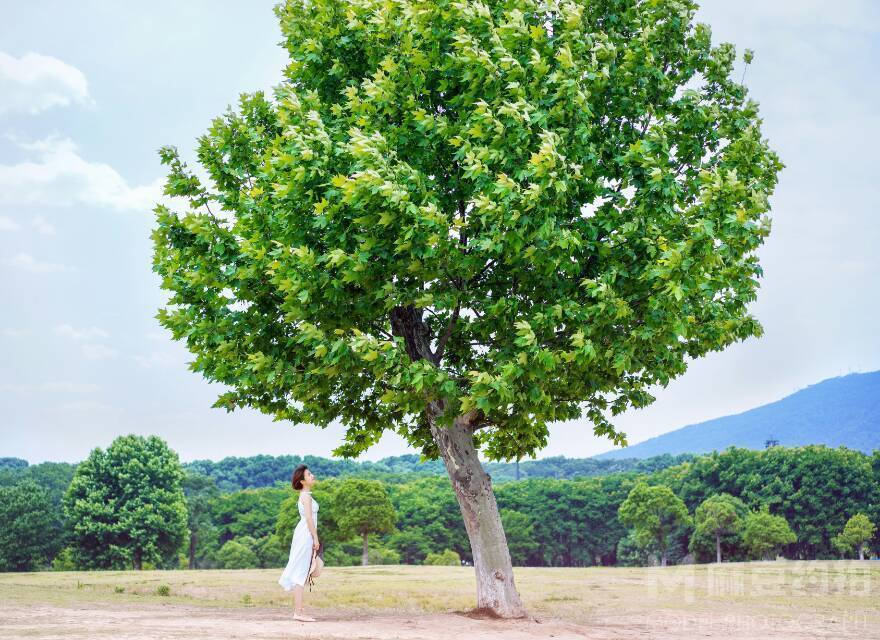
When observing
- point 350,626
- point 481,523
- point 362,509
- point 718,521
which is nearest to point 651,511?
point 718,521

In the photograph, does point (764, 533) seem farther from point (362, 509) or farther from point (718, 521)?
point (362, 509)

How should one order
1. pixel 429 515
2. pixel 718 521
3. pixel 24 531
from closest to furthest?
pixel 24 531
pixel 718 521
pixel 429 515

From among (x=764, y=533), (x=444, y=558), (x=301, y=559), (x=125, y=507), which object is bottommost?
(x=444, y=558)

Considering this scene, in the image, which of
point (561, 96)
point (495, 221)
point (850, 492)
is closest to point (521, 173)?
point (495, 221)

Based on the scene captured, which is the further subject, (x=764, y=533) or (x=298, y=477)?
(x=764, y=533)

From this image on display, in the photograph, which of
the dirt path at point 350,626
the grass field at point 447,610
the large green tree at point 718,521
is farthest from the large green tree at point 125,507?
the large green tree at point 718,521

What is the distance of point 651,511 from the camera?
324ft

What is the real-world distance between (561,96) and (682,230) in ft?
13.6

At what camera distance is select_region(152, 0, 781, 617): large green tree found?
657 inches

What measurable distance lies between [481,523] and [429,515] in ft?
312

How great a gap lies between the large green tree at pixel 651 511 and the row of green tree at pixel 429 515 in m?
Answer: 0.21

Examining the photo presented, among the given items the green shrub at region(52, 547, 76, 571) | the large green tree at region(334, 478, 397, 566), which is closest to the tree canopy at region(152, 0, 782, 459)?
the large green tree at region(334, 478, 397, 566)

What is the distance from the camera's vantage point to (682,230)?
58.3ft

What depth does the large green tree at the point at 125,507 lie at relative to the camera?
68.8 metres
